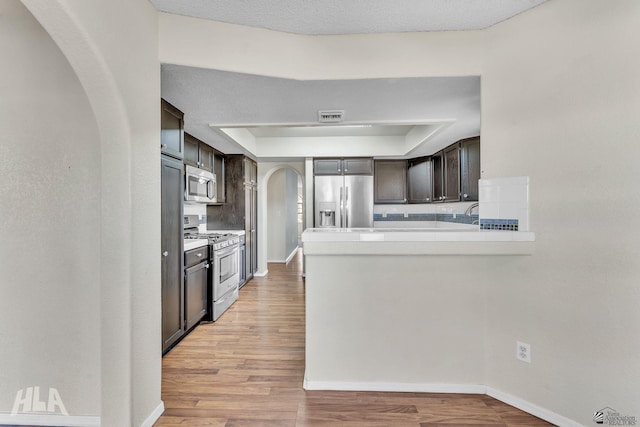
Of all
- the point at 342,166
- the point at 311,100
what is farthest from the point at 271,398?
the point at 342,166

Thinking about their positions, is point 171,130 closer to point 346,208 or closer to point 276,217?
point 346,208

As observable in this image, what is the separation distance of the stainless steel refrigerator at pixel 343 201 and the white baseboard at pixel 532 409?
3.18 meters

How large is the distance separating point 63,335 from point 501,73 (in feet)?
10.2

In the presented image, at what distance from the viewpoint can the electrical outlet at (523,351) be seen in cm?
186

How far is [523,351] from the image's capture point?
1.88m

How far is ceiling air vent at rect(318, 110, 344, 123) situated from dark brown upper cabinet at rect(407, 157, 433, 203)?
2.30 metres

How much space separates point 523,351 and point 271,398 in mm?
1618

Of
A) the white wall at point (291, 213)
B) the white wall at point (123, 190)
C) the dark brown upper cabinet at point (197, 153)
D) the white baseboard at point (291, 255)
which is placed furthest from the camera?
the white wall at point (291, 213)

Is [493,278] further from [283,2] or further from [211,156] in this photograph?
[211,156]

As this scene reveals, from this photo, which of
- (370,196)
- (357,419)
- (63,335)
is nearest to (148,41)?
(63,335)

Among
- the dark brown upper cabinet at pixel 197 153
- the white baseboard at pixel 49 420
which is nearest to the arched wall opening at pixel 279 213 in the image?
the dark brown upper cabinet at pixel 197 153

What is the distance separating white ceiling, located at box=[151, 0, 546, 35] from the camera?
1.81 meters

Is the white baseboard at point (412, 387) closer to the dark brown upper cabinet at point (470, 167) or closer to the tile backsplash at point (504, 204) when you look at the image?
the tile backsplash at point (504, 204)

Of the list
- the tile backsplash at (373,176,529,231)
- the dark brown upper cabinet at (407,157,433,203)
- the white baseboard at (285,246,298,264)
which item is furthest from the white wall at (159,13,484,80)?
the white baseboard at (285,246,298,264)
